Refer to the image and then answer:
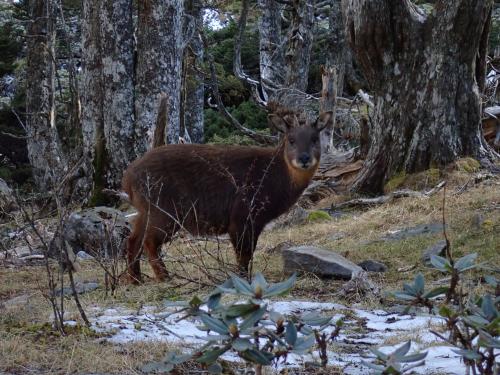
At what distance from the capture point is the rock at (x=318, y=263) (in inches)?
288

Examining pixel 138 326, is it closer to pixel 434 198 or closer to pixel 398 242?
pixel 398 242

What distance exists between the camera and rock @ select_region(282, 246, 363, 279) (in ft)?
24.0

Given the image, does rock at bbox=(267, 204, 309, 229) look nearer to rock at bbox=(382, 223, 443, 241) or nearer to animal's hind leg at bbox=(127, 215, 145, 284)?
rock at bbox=(382, 223, 443, 241)

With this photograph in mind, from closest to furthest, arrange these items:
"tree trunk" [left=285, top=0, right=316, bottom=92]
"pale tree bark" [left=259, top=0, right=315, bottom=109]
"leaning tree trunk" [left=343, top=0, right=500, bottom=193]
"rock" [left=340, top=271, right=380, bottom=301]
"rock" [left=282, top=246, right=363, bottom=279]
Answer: "rock" [left=340, top=271, right=380, bottom=301] < "rock" [left=282, top=246, right=363, bottom=279] < "leaning tree trunk" [left=343, top=0, right=500, bottom=193] < "pale tree bark" [left=259, top=0, right=315, bottom=109] < "tree trunk" [left=285, top=0, right=316, bottom=92]

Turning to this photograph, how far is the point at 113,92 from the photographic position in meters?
12.9

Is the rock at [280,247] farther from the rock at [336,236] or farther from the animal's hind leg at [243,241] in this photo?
the animal's hind leg at [243,241]

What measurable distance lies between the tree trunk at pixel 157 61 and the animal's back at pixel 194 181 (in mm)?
4588

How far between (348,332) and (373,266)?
96.4 inches

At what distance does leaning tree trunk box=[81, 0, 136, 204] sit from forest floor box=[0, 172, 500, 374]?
9.72 ft

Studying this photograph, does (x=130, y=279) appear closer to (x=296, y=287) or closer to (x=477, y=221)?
(x=296, y=287)

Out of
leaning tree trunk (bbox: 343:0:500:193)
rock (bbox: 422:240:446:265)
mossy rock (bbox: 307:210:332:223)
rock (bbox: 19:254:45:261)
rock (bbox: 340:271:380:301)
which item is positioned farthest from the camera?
leaning tree trunk (bbox: 343:0:500:193)

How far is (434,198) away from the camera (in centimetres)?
1050

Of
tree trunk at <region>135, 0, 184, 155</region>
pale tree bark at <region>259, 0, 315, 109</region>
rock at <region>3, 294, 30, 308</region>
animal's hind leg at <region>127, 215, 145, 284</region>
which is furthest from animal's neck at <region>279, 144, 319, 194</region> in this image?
pale tree bark at <region>259, 0, 315, 109</region>

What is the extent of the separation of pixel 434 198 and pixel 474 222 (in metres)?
1.63
